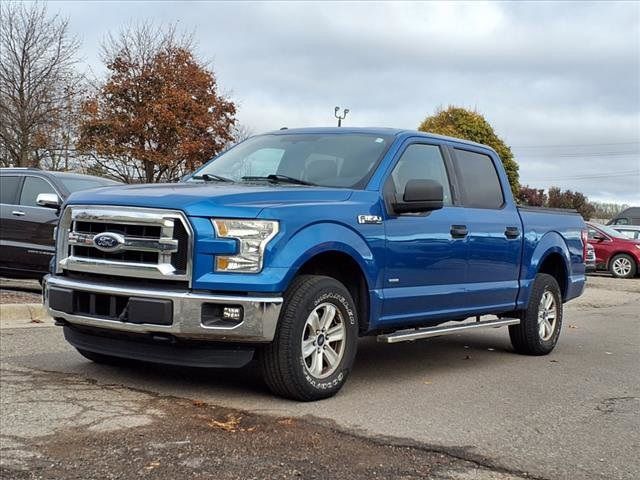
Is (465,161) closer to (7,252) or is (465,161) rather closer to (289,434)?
(289,434)

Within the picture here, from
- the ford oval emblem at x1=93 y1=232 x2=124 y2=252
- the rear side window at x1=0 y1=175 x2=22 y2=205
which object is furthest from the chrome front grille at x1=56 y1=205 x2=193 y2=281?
the rear side window at x1=0 y1=175 x2=22 y2=205

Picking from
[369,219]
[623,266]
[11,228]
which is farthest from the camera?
[623,266]

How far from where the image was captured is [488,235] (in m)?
6.78

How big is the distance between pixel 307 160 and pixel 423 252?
1178 millimetres

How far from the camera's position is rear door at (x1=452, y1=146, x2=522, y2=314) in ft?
21.8

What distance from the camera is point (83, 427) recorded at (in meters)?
4.37

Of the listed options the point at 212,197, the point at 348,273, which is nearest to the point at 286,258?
the point at 212,197

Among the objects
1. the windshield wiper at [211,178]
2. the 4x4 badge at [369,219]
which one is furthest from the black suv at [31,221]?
the 4x4 badge at [369,219]

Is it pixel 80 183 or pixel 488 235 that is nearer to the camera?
pixel 488 235

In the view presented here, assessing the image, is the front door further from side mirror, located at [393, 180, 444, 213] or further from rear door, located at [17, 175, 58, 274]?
rear door, located at [17, 175, 58, 274]

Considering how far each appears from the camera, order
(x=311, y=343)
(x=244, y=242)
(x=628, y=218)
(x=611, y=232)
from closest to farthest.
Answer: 1. (x=244, y=242)
2. (x=311, y=343)
3. (x=611, y=232)
4. (x=628, y=218)

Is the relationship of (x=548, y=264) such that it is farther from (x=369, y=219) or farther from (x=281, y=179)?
(x=281, y=179)

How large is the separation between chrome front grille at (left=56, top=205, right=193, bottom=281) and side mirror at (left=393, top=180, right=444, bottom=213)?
5.85ft

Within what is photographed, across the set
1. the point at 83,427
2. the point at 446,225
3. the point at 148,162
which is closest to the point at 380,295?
the point at 446,225
